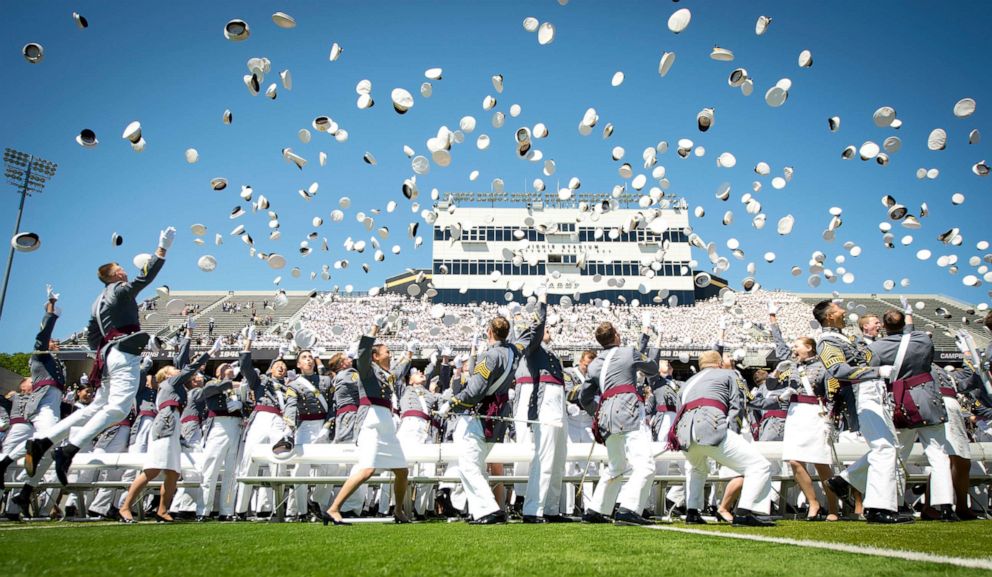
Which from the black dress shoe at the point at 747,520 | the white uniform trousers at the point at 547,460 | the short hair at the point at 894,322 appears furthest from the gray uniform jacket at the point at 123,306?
the short hair at the point at 894,322

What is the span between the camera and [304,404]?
8.88 metres

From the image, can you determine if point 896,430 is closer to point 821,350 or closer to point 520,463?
point 821,350

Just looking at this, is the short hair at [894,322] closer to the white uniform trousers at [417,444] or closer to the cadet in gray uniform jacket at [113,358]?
the white uniform trousers at [417,444]

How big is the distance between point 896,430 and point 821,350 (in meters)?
1.32

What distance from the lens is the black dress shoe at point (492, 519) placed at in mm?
6086

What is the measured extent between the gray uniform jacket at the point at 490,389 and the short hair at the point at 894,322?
13.3ft

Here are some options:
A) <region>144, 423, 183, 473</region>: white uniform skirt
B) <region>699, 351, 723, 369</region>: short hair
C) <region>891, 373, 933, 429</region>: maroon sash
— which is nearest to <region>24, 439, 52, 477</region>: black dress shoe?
<region>144, 423, 183, 473</region>: white uniform skirt

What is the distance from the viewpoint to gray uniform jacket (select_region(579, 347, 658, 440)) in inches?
241

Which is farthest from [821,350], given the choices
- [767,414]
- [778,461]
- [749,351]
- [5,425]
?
[749,351]

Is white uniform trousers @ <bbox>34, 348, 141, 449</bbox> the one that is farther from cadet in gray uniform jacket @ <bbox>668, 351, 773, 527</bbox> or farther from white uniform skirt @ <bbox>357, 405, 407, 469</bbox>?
cadet in gray uniform jacket @ <bbox>668, 351, 773, 527</bbox>

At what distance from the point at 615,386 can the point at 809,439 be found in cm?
237

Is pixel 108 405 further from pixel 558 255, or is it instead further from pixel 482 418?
pixel 558 255

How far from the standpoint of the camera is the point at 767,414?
9.55 metres

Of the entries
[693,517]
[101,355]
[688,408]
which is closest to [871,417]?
[688,408]
